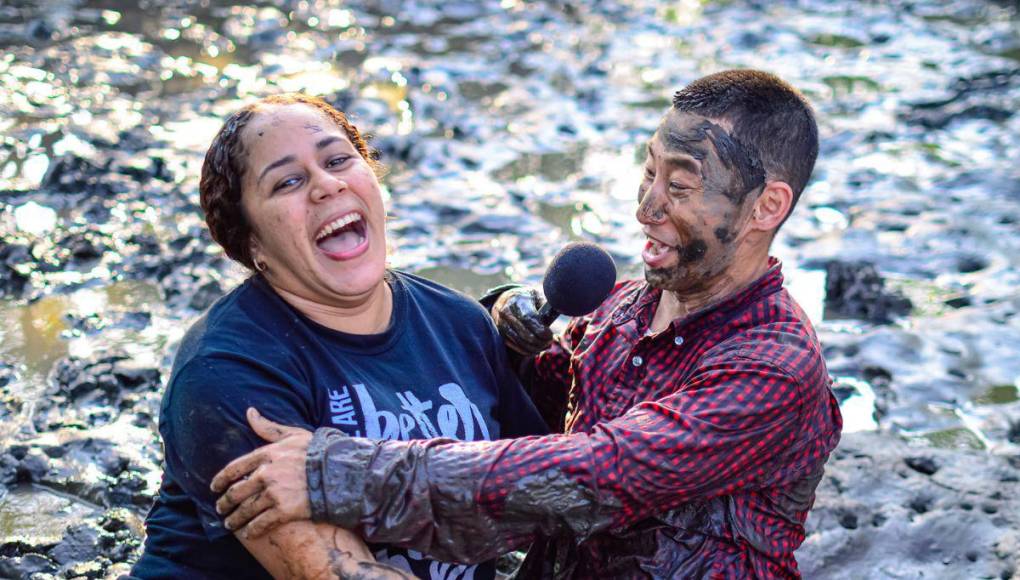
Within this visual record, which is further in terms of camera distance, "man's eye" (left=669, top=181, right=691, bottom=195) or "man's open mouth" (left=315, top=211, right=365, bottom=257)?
"man's eye" (left=669, top=181, right=691, bottom=195)

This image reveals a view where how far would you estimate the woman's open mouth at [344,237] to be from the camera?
330 cm

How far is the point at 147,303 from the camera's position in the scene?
20.1ft

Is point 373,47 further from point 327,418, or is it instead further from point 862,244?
point 327,418

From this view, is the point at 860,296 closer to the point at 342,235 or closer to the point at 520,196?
the point at 520,196

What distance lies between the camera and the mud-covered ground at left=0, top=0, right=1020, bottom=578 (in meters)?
4.67

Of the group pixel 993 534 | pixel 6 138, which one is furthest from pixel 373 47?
pixel 993 534

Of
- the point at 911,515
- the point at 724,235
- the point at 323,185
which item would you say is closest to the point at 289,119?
the point at 323,185

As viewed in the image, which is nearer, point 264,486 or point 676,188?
point 264,486

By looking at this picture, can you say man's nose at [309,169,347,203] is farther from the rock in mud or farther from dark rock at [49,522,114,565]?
the rock in mud

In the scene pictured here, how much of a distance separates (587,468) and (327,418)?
738 millimetres

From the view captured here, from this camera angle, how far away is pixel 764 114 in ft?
11.3

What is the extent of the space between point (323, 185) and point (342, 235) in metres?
0.19

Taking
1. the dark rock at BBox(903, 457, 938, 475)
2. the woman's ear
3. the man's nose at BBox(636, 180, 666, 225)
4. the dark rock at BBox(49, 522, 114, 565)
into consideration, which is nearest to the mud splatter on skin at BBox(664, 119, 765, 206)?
the man's nose at BBox(636, 180, 666, 225)

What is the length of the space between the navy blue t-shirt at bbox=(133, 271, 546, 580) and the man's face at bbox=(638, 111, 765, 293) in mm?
695
